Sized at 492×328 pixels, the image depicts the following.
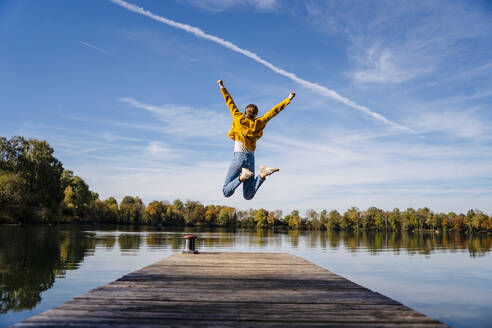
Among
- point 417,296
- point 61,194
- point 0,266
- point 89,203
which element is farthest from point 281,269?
point 89,203

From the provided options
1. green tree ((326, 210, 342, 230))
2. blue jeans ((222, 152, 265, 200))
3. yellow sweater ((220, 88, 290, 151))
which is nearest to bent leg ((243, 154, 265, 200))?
blue jeans ((222, 152, 265, 200))

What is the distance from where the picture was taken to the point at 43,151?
59.0 m

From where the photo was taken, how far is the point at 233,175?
6.92 meters

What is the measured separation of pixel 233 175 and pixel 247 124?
1.02m

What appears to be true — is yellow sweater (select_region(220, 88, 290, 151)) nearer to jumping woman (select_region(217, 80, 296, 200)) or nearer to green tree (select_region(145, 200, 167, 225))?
jumping woman (select_region(217, 80, 296, 200))

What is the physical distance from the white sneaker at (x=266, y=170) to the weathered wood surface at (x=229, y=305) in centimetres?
186

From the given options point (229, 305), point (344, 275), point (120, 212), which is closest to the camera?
point (229, 305)

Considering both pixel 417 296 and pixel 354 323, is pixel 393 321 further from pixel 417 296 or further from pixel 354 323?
pixel 417 296

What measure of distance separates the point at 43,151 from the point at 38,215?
10703mm

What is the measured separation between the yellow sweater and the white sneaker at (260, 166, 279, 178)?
1.60 ft

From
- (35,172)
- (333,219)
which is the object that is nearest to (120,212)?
(35,172)

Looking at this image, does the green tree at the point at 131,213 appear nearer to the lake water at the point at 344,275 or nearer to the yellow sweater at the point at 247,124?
the lake water at the point at 344,275

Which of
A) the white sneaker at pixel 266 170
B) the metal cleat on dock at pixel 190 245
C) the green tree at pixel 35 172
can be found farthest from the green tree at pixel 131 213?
the white sneaker at pixel 266 170

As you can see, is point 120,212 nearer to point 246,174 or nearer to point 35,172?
point 35,172
